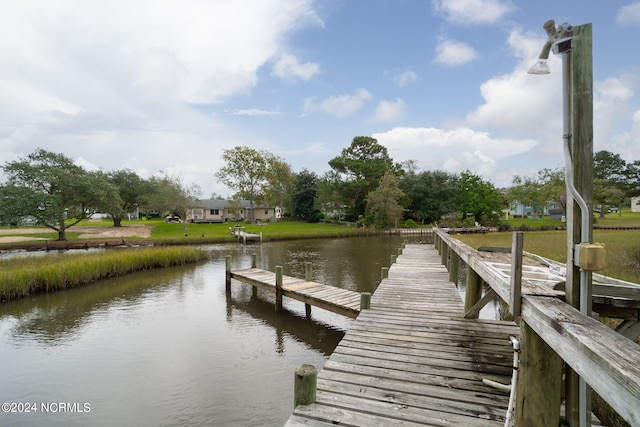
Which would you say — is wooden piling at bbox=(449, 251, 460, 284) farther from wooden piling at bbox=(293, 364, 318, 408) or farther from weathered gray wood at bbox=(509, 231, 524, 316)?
wooden piling at bbox=(293, 364, 318, 408)

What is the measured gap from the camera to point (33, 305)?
12.0 m

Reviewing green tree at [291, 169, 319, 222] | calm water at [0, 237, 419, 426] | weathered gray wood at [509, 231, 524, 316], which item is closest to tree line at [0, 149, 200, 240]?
calm water at [0, 237, 419, 426]

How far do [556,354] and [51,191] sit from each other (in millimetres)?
39075

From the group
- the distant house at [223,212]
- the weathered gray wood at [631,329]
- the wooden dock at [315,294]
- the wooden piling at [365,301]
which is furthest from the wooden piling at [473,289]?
the distant house at [223,212]

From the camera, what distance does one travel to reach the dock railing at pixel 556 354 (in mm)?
1457

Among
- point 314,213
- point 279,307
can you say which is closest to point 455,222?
point 314,213

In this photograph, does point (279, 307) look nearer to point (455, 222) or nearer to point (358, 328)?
point (358, 328)

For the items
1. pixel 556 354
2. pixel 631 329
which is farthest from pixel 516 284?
pixel 631 329

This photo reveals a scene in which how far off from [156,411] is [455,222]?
4766 cm

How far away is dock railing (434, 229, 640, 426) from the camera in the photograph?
146cm

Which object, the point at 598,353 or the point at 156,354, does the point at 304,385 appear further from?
the point at 156,354

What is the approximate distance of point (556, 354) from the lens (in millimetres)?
2672

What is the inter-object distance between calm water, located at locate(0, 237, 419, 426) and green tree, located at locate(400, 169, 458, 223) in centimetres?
3775

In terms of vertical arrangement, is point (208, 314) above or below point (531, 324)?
below
